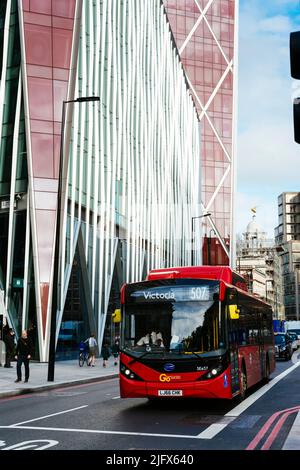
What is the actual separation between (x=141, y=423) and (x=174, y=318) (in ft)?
8.76

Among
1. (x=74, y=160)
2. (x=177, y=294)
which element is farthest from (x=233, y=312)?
(x=74, y=160)

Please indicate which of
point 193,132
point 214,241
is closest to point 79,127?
point 193,132

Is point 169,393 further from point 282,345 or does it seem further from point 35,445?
point 282,345

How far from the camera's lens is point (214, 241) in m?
98.9

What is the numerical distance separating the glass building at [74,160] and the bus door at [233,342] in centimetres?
1239

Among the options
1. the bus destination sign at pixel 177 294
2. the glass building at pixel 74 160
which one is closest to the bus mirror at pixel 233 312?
the bus destination sign at pixel 177 294

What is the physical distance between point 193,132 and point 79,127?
133 feet

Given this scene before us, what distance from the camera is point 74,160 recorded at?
36.1 metres

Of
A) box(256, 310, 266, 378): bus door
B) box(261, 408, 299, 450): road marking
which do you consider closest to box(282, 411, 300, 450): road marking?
box(261, 408, 299, 450): road marking

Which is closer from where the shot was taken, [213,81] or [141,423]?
[141,423]

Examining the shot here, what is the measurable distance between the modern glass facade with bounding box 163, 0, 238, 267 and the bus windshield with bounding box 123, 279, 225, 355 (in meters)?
88.4

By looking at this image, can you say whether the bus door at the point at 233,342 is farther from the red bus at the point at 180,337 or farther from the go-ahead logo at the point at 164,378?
the go-ahead logo at the point at 164,378

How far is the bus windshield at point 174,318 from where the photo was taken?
13242 millimetres

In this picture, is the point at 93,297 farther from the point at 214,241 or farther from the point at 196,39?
the point at 196,39
